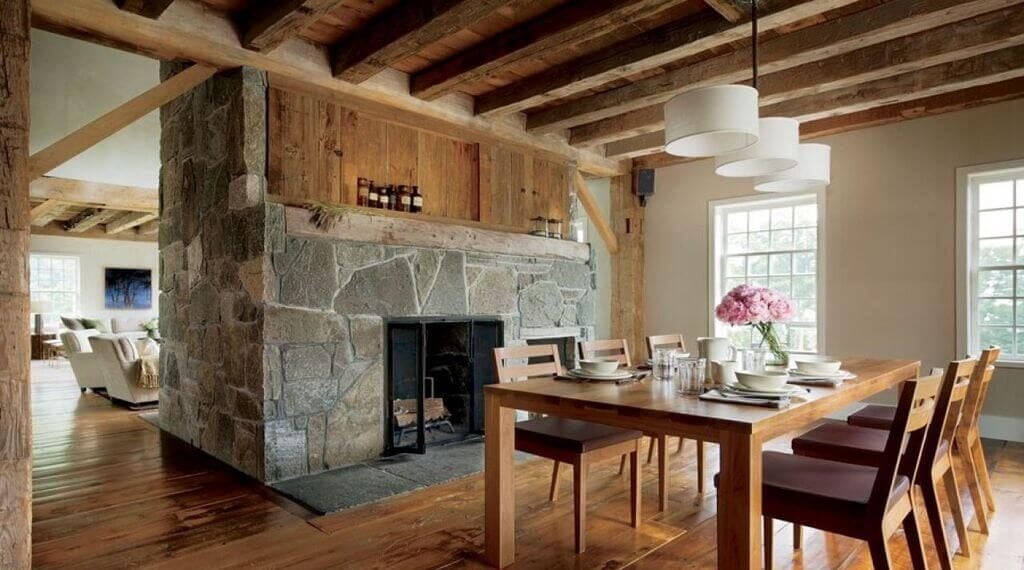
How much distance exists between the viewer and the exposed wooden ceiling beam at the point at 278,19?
2730 millimetres

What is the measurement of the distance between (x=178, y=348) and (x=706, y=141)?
3.80 metres

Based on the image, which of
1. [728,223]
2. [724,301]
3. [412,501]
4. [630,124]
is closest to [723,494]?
[724,301]

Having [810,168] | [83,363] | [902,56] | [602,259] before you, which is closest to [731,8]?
[810,168]

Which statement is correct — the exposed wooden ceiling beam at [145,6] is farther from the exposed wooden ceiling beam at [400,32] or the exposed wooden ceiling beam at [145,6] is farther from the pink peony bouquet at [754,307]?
the pink peony bouquet at [754,307]

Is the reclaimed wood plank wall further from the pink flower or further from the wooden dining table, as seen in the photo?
the pink flower

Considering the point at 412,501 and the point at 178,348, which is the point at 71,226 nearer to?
the point at 178,348

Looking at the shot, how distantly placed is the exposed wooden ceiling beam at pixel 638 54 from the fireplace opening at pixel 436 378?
163 centimetres

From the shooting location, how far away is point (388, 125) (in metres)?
3.97

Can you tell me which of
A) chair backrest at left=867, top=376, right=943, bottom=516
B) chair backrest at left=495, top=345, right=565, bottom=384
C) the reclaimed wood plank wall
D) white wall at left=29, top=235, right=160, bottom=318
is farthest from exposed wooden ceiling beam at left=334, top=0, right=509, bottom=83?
white wall at left=29, top=235, right=160, bottom=318

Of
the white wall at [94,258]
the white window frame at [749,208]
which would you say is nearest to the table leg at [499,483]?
the white window frame at [749,208]

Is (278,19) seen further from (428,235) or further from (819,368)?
(819,368)

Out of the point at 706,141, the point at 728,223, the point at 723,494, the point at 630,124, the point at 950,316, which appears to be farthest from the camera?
the point at 728,223

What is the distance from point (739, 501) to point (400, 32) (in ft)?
8.80

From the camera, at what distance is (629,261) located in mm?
5961
